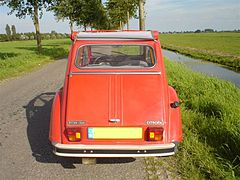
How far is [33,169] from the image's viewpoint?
12.7ft

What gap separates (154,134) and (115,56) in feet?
5.74

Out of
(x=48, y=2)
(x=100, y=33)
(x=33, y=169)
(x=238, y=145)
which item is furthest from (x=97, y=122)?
(x=48, y=2)

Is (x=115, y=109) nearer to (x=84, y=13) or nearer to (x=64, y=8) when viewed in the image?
(x=64, y=8)

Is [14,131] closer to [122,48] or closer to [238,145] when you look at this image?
[122,48]

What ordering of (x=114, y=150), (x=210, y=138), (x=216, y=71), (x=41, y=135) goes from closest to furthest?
(x=114, y=150)
(x=210, y=138)
(x=41, y=135)
(x=216, y=71)

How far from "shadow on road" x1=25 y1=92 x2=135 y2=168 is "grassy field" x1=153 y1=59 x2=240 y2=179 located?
0.91 m

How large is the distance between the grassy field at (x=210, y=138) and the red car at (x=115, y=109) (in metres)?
0.48

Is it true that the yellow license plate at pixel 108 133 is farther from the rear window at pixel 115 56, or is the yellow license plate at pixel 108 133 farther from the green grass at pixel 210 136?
the rear window at pixel 115 56

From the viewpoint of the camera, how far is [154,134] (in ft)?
11.6

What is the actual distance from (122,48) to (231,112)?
2801 mm

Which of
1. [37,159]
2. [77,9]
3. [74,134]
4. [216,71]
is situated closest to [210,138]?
[74,134]

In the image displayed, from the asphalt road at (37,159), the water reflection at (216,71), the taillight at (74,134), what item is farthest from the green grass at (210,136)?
the water reflection at (216,71)

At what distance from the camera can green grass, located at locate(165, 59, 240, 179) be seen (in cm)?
365

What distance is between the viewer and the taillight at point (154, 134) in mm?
3541
